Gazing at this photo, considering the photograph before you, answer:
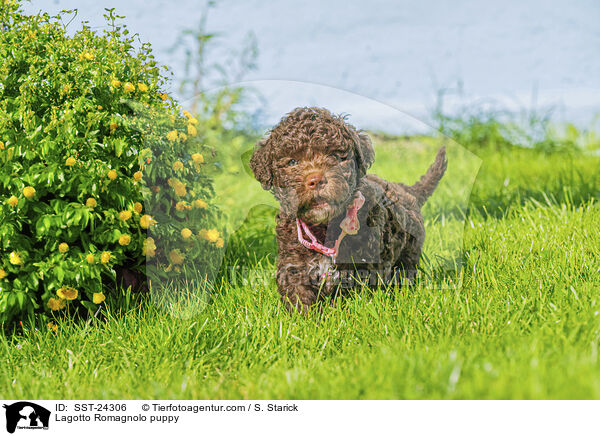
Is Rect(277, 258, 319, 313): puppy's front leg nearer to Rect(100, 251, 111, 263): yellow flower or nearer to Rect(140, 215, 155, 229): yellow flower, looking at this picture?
Rect(140, 215, 155, 229): yellow flower

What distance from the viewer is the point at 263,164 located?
3.49 metres

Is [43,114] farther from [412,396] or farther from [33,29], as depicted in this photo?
[412,396]

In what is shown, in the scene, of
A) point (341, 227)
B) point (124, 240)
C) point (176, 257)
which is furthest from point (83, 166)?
point (341, 227)

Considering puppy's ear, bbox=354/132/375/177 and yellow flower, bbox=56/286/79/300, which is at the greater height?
puppy's ear, bbox=354/132/375/177

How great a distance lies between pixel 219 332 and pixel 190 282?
2.75ft

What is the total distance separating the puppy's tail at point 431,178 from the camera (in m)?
4.83

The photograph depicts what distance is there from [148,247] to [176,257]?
0.90ft

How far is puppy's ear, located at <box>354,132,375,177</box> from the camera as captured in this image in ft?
11.2

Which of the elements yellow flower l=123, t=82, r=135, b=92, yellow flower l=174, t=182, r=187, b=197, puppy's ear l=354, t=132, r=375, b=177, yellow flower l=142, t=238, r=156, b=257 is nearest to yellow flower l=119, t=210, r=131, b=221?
yellow flower l=142, t=238, r=156, b=257

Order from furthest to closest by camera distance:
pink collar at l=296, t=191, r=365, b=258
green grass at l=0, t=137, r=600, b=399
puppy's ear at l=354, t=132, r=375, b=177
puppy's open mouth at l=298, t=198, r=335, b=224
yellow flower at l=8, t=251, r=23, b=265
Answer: yellow flower at l=8, t=251, r=23, b=265 → pink collar at l=296, t=191, r=365, b=258 → puppy's ear at l=354, t=132, r=375, b=177 → puppy's open mouth at l=298, t=198, r=335, b=224 → green grass at l=0, t=137, r=600, b=399

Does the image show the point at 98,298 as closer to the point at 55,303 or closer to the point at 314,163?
the point at 55,303

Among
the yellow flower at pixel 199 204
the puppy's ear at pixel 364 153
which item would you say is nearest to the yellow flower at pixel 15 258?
the yellow flower at pixel 199 204

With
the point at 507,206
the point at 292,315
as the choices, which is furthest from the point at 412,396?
the point at 507,206

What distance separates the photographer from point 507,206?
6.30 meters
